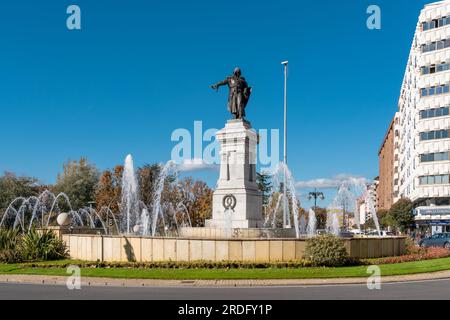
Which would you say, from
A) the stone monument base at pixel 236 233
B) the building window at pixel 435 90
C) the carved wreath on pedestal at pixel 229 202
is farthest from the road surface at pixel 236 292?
the building window at pixel 435 90

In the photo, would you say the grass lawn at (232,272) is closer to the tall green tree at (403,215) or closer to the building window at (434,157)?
the building window at (434,157)

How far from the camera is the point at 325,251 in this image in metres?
21.2

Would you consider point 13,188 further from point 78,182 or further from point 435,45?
point 435,45

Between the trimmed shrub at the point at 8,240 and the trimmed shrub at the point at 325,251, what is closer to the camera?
the trimmed shrub at the point at 325,251

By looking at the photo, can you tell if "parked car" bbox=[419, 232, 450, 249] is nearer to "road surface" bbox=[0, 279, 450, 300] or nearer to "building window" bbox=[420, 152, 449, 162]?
"road surface" bbox=[0, 279, 450, 300]

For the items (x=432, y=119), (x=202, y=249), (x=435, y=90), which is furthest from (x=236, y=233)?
(x=435, y=90)

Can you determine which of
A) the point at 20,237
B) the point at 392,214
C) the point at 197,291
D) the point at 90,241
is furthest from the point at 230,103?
the point at 392,214

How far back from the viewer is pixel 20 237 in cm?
2691

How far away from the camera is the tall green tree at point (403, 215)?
7075 centimetres

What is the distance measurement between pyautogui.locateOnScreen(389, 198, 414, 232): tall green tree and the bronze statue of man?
1872 inches

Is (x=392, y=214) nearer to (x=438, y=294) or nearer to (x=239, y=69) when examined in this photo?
(x=239, y=69)

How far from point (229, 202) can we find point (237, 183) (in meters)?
1.10

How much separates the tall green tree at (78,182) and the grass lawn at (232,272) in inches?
2158
